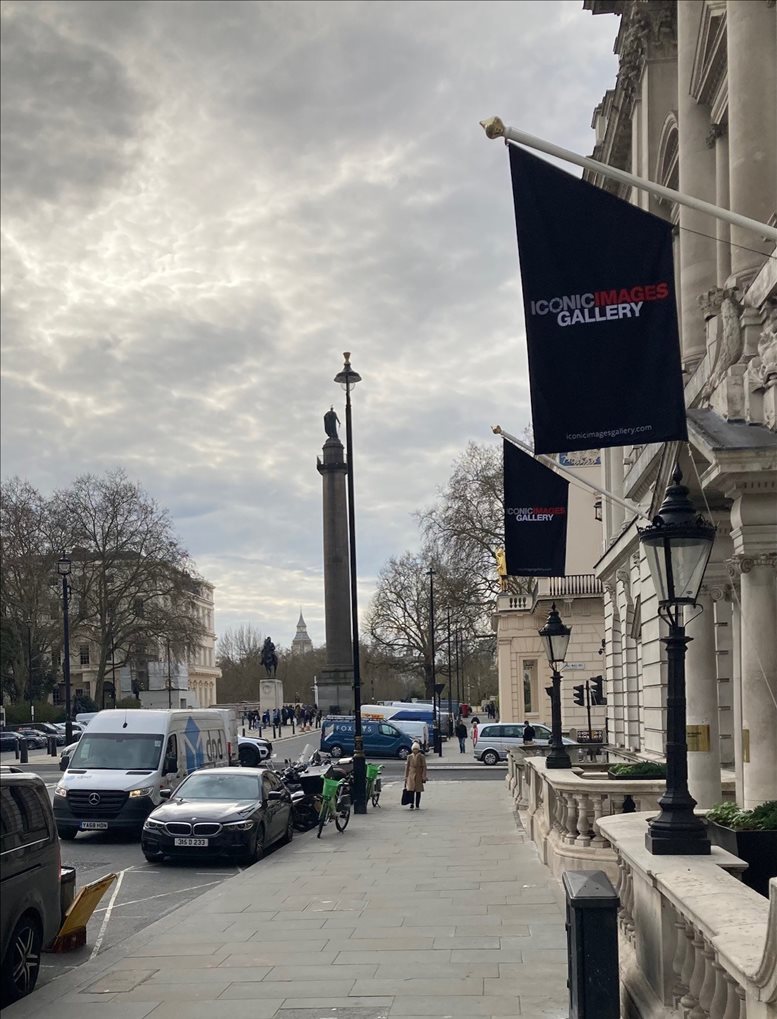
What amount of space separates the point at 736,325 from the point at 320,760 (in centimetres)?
2085

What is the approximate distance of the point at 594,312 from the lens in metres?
8.74

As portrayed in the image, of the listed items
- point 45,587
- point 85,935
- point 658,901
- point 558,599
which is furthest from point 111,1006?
point 45,587

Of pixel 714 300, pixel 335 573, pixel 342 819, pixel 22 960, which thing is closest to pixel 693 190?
pixel 714 300

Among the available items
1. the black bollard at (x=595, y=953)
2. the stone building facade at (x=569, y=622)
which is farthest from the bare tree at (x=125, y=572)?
the black bollard at (x=595, y=953)

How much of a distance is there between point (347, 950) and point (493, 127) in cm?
704

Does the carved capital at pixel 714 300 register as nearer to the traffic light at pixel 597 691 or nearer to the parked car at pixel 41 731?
the traffic light at pixel 597 691

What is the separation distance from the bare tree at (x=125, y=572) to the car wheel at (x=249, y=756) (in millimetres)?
40552

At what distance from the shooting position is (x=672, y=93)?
23.9 m

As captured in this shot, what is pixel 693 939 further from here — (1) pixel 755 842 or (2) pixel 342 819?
(2) pixel 342 819

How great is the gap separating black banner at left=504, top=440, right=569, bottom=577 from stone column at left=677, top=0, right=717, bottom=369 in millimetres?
2860

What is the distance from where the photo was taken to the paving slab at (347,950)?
8.93 m

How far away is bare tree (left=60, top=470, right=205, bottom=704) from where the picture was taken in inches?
3194

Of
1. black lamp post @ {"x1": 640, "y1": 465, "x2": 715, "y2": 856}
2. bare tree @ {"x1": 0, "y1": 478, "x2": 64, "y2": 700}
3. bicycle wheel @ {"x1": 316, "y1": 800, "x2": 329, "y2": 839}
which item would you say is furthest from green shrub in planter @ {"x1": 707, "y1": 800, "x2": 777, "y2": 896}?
bare tree @ {"x1": 0, "y1": 478, "x2": 64, "y2": 700}

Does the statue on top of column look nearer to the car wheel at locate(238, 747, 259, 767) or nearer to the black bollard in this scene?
the car wheel at locate(238, 747, 259, 767)
